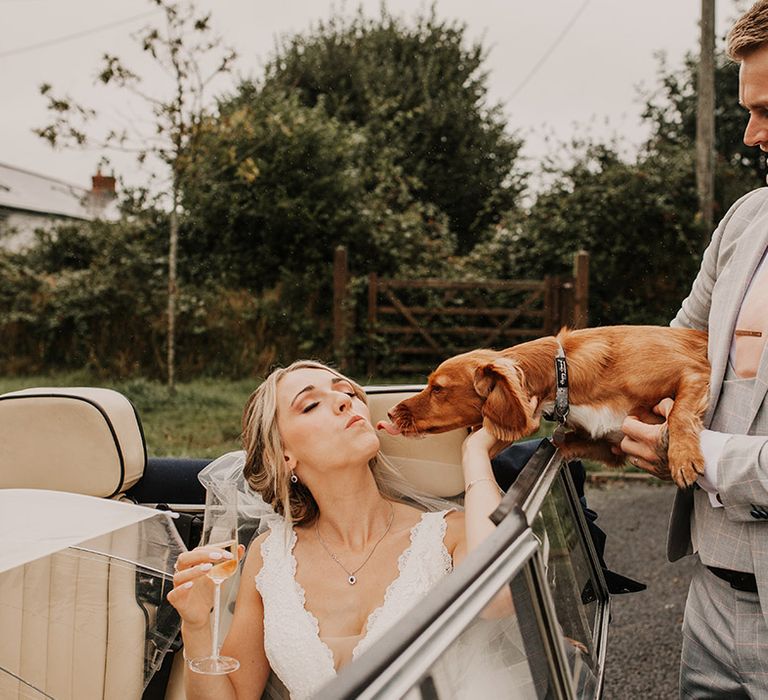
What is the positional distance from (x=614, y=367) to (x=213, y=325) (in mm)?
11547

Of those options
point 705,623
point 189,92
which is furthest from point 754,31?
point 189,92

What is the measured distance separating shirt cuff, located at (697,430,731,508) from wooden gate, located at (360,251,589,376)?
10.8m

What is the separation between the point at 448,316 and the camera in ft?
44.0

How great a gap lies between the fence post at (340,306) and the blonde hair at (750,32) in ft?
36.4

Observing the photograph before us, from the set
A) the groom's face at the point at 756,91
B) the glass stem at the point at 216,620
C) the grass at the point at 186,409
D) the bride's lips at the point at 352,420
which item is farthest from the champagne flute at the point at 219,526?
the grass at the point at 186,409

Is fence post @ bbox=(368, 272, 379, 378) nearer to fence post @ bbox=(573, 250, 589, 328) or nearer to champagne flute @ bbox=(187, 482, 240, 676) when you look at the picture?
fence post @ bbox=(573, 250, 589, 328)

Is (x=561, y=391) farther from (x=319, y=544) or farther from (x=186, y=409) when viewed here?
Answer: (x=186, y=409)

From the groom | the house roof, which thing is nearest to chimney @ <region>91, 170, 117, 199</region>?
the house roof

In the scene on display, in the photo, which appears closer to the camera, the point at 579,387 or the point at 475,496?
the point at 475,496

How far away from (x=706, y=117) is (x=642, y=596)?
8.24m

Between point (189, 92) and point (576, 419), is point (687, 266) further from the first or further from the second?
point (576, 419)

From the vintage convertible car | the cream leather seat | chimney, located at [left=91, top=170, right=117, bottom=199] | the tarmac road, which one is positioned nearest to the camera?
the vintage convertible car

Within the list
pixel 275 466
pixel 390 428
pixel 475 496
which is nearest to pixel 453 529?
pixel 475 496

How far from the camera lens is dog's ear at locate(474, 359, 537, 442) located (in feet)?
8.71
